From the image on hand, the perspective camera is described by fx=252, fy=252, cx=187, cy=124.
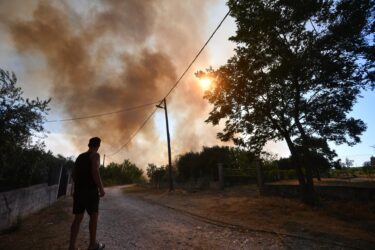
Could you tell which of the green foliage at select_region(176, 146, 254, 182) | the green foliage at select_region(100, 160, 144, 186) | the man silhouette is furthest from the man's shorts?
the green foliage at select_region(100, 160, 144, 186)

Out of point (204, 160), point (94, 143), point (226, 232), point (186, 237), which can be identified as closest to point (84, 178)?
point (94, 143)

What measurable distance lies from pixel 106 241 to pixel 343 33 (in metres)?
10.0

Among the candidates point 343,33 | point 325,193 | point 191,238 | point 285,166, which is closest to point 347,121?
point 325,193

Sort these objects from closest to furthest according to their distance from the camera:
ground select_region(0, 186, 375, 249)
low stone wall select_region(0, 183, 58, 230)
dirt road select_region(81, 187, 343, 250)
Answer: dirt road select_region(81, 187, 343, 250) → ground select_region(0, 186, 375, 249) → low stone wall select_region(0, 183, 58, 230)

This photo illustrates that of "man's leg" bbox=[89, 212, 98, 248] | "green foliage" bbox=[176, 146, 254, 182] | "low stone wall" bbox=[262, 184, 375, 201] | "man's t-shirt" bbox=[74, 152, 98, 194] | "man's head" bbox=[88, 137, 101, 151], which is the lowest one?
"man's leg" bbox=[89, 212, 98, 248]

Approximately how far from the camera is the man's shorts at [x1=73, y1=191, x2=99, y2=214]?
4.55m

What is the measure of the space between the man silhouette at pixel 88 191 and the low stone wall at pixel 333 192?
9.90m

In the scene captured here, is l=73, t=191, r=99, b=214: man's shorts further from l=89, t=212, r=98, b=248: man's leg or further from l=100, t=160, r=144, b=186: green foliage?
l=100, t=160, r=144, b=186: green foliage

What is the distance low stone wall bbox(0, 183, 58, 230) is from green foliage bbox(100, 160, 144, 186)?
5520cm

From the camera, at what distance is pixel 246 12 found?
11266 millimetres

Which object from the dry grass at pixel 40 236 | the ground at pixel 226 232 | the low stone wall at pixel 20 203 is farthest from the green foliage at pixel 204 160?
the dry grass at pixel 40 236

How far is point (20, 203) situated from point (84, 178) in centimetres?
511

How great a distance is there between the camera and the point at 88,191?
4.65m

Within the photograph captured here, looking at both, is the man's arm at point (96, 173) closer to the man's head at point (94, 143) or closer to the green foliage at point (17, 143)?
the man's head at point (94, 143)
